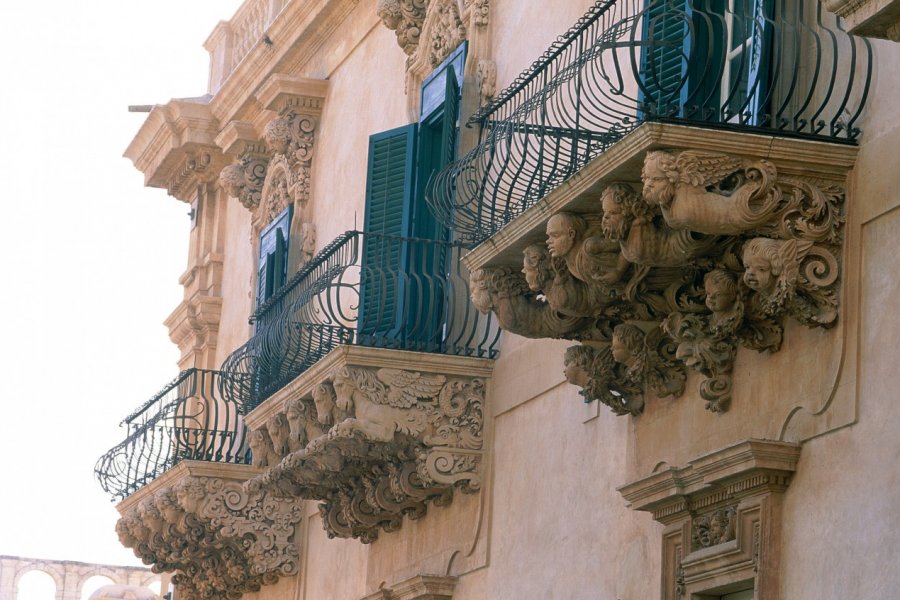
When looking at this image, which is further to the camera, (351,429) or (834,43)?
(351,429)

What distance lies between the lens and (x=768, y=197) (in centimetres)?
826

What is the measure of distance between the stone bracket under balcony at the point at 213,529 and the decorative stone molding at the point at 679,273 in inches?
244

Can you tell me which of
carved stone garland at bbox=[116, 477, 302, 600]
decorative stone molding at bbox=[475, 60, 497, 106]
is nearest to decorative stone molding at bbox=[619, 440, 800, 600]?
decorative stone molding at bbox=[475, 60, 497, 106]

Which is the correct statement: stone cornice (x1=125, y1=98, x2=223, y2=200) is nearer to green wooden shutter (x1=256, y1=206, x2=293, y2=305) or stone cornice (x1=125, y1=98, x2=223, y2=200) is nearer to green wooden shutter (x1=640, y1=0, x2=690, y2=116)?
green wooden shutter (x1=256, y1=206, x2=293, y2=305)

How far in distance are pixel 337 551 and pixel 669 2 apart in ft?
23.2

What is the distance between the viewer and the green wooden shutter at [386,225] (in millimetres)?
12672

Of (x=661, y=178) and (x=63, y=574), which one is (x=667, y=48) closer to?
(x=661, y=178)

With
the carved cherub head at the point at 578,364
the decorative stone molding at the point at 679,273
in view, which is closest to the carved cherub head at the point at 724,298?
the decorative stone molding at the point at 679,273

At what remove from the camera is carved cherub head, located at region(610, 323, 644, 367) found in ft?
31.9

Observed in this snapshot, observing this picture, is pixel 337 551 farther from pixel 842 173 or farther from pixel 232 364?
pixel 842 173

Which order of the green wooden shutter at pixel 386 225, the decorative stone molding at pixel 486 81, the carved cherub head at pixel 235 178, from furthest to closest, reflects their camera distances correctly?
1. the carved cherub head at pixel 235 178
2. the decorative stone molding at pixel 486 81
3. the green wooden shutter at pixel 386 225

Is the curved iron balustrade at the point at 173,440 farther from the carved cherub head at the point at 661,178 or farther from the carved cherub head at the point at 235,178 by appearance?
the carved cherub head at the point at 661,178

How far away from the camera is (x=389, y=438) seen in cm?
1238

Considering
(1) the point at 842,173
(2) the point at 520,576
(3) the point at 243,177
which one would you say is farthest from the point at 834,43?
(3) the point at 243,177
